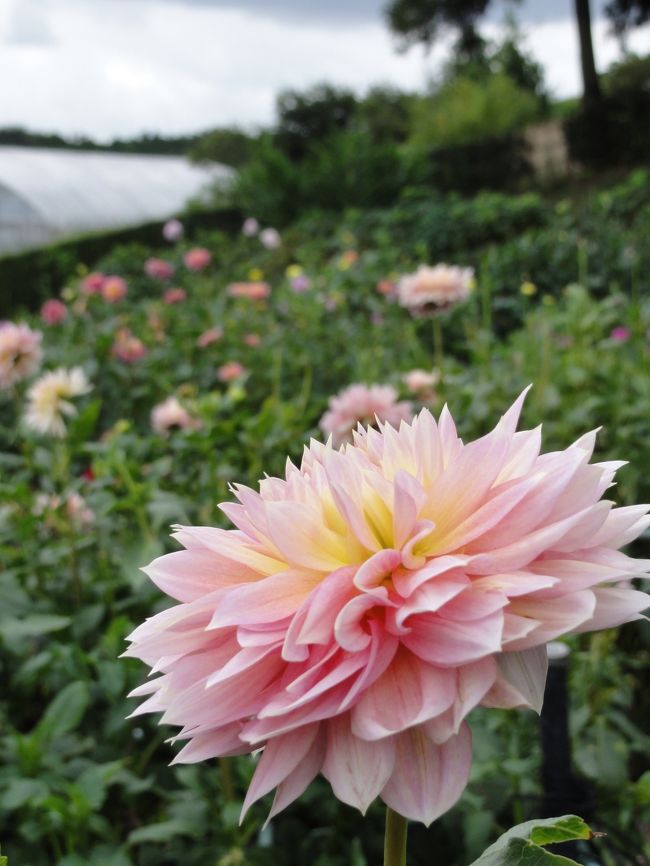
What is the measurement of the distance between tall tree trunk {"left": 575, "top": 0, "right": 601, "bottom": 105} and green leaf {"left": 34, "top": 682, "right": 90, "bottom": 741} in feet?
44.5

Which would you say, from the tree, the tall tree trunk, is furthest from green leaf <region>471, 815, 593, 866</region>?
the tree

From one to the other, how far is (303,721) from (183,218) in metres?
12.3

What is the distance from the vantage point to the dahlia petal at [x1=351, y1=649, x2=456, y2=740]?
0.26 meters

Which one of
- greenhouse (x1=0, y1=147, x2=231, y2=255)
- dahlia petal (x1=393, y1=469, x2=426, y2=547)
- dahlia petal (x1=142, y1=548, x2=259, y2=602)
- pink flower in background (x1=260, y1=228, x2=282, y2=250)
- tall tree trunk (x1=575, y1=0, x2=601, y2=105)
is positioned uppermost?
tall tree trunk (x1=575, y1=0, x2=601, y2=105)

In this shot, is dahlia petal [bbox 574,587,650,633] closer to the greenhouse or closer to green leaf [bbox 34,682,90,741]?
green leaf [bbox 34,682,90,741]

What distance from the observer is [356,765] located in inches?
10.6

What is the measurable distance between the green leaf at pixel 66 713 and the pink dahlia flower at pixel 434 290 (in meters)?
1.27

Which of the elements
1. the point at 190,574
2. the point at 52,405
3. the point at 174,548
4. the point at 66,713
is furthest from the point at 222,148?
Result: the point at 190,574

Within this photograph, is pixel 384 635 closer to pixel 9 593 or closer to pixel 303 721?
pixel 303 721

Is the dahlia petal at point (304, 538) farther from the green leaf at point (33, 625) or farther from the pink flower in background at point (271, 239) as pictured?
the pink flower in background at point (271, 239)

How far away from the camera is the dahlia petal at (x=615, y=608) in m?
0.28

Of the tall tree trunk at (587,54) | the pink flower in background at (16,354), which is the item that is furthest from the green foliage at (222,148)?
the pink flower in background at (16,354)

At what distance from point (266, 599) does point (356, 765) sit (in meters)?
0.06

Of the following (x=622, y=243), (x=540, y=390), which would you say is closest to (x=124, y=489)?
(x=540, y=390)
